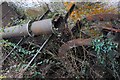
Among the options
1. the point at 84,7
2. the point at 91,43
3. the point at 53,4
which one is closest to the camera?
the point at 91,43

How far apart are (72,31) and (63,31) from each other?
0.18 meters

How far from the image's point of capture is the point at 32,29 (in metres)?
4.04

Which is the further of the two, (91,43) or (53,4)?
(53,4)

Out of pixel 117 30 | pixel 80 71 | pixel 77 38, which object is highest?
pixel 117 30

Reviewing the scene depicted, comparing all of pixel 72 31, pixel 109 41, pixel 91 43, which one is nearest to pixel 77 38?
pixel 72 31

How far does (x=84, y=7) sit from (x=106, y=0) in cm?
51

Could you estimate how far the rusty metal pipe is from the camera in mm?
3787

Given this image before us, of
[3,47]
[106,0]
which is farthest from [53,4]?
[3,47]

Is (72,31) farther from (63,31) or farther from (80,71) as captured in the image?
(80,71)

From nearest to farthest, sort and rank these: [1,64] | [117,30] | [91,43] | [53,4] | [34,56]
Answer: [117,30] → [91,43] → [34,56] → [1,64] → [53,4]

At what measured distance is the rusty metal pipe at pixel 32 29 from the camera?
379 cm

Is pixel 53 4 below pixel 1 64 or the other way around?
the other way around

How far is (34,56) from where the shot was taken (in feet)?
12.8

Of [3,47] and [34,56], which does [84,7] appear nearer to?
[34,56]
